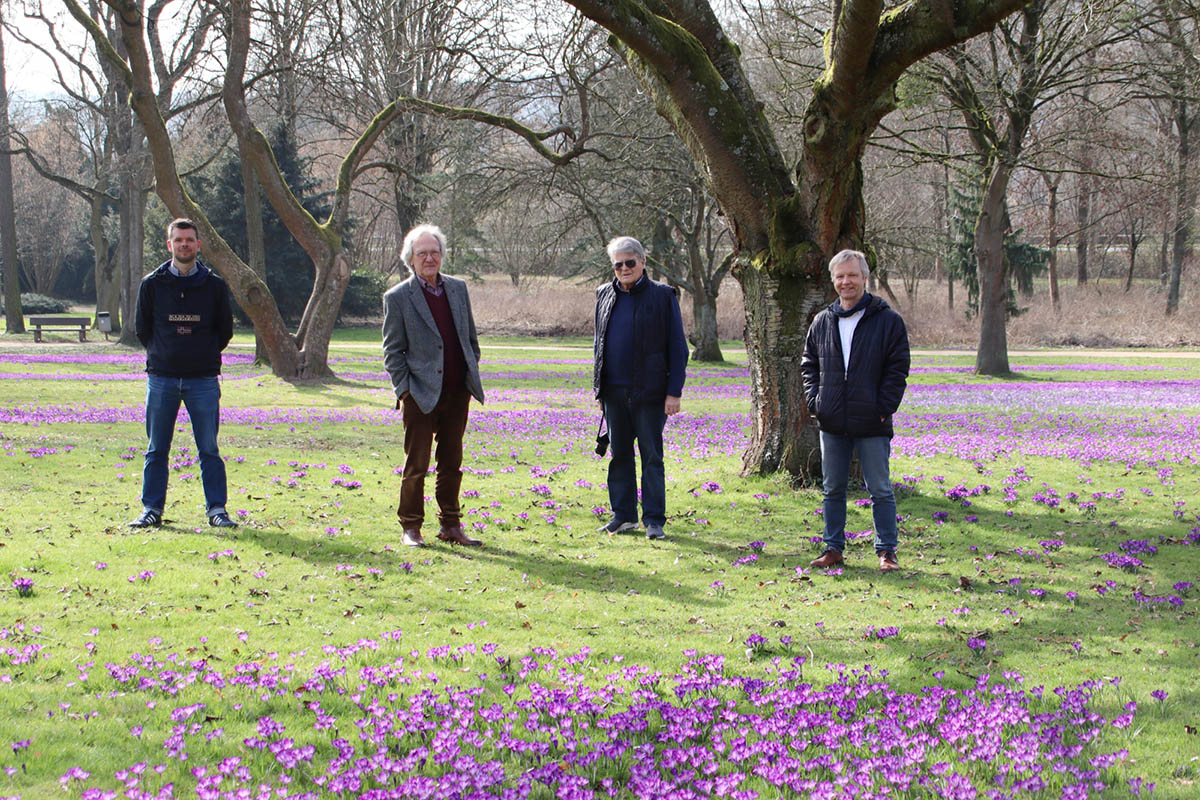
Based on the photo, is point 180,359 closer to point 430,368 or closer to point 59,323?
point 430,368

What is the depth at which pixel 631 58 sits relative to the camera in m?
9.57

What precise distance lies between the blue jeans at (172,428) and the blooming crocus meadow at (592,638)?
0.31 meters

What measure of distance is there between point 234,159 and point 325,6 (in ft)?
96.6

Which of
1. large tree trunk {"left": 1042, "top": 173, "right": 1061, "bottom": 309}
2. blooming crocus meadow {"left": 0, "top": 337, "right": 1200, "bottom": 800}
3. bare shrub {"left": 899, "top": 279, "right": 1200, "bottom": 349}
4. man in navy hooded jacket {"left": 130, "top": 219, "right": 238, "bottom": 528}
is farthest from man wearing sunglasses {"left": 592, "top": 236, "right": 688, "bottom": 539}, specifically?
large tree trunk {"left": 1042, "top": 173, "right": 1061, "bottom": 309}

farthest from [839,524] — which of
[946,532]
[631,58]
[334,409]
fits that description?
[334,409]

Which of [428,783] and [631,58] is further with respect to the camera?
[631,58]

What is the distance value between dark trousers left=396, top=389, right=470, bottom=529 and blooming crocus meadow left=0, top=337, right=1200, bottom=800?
35 cm

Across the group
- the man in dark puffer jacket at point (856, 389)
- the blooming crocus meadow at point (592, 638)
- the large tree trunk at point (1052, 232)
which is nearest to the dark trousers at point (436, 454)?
the blooming crocus meadow at point (592, 638)

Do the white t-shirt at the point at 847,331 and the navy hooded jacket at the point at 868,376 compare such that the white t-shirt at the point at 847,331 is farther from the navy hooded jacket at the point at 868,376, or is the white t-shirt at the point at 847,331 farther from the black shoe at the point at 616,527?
the black shoe at the point at 616,527

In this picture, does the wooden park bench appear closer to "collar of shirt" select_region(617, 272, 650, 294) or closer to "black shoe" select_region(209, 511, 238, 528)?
"black shoe" select_region(209, 511, 238, 528)

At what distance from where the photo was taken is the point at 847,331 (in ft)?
22.0

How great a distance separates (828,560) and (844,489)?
0.51m

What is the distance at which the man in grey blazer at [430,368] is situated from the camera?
7141mm

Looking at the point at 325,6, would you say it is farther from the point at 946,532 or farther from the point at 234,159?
the point at 234,159
